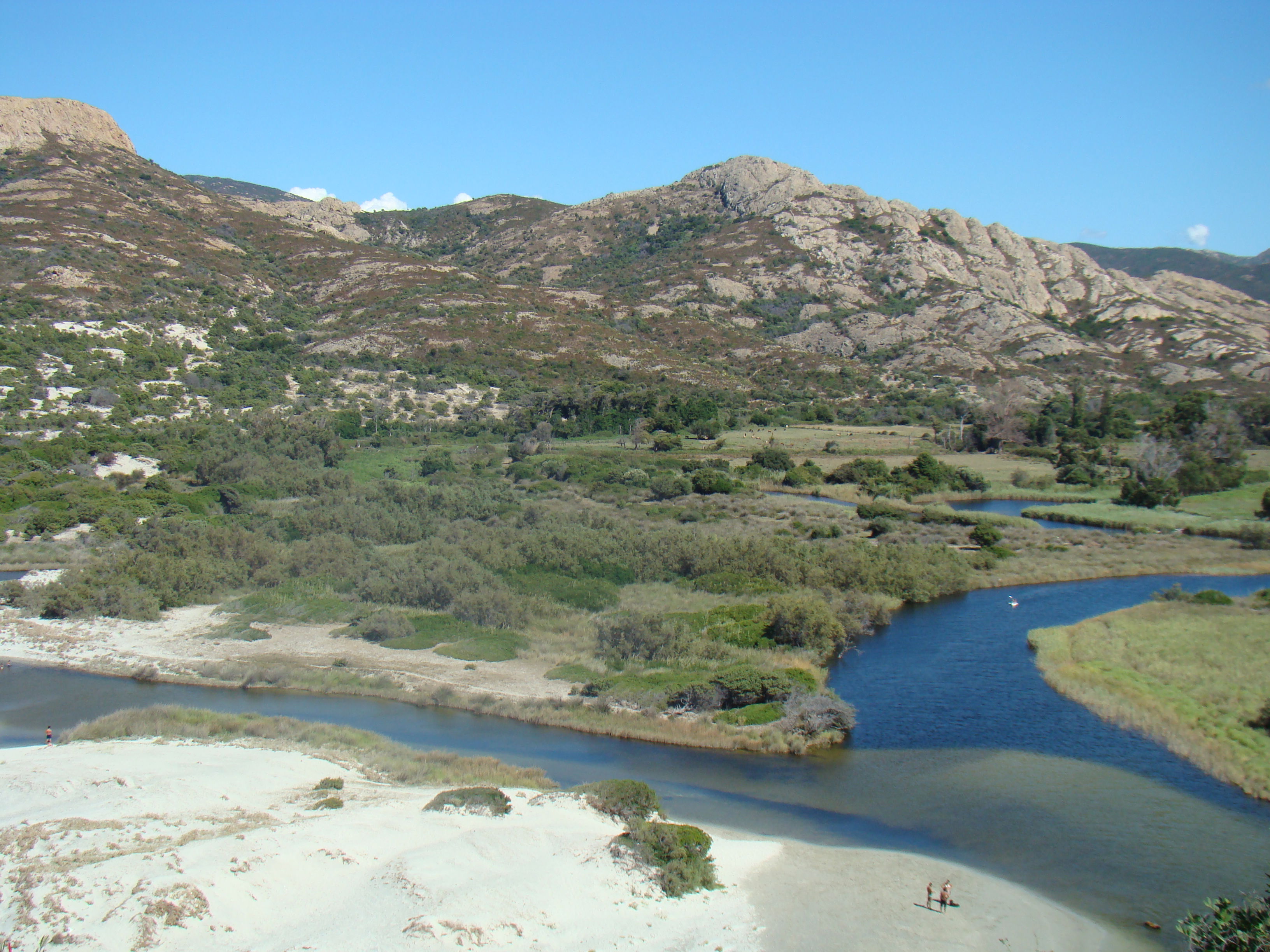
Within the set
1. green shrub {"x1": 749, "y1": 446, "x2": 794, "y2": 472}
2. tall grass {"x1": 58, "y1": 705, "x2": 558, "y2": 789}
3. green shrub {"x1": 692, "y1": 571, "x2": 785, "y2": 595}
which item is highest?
green shrub {"x1": 749, "y1": 446, "x2": 794, "y2": 472}

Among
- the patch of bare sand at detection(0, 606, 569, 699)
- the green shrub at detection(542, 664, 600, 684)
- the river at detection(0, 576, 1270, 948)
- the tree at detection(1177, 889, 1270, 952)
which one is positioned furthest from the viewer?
the patch of bare sand at detection(0, 606, 569, 699)

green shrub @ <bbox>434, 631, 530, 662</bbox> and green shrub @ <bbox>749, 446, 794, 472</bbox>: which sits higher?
green shrub @ <bbox>749, 446, 794, 472</bbox>

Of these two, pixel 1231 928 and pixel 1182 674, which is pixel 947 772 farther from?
pixel 1182 674

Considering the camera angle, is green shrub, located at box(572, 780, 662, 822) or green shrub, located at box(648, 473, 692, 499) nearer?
green shrub, located at box(572, 780, 662, 822)

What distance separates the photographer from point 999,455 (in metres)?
87.2

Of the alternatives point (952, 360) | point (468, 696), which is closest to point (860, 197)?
point (952, 360)

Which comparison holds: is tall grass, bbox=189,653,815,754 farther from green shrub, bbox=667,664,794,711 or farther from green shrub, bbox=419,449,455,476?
green shrub, bbox=419,449,455,476

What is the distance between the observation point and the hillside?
276 feet

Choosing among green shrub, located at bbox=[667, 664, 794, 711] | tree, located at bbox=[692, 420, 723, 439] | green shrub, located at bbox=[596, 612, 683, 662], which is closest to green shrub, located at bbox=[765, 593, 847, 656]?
green shrub, located at bbox=[596, 612, 683, 662]

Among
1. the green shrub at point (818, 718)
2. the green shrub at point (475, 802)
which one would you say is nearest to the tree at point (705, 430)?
the green shrub at point (818, 718)

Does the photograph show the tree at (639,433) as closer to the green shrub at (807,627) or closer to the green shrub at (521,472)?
the green shrub at (521,472)

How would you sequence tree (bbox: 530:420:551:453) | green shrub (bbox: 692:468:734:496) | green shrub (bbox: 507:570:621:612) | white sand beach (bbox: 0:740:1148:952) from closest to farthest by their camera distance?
white sand beach (bbox: 0:740:1148:952) < green shrub (bbox: 507:570:621:612) < green shrub (bbox: 692:468:734:496) < tree (bbox: 530:420:551:453)

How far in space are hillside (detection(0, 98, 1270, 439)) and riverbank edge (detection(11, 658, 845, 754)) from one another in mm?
43668

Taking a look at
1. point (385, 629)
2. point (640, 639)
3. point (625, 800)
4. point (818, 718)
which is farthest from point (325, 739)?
point (818, 718)
